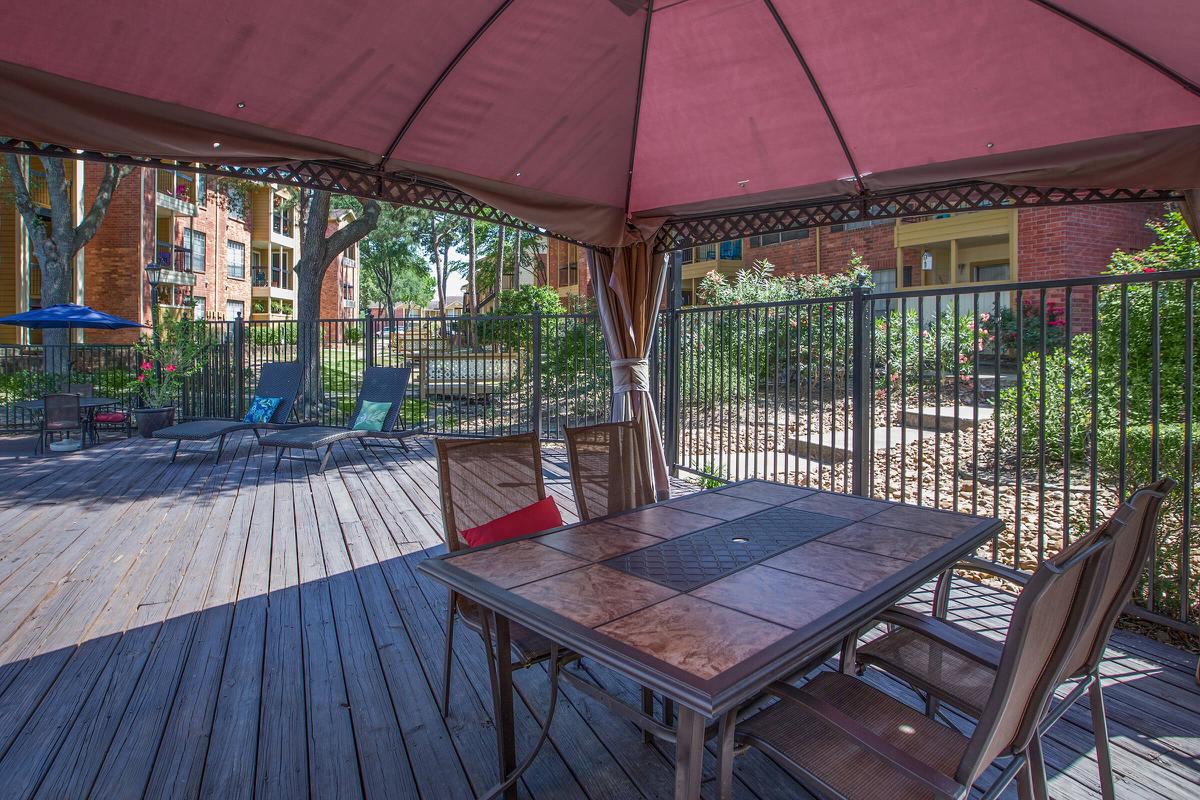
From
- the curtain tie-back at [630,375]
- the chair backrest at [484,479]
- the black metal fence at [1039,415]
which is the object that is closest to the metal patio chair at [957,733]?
the chair backrest at [484,479]

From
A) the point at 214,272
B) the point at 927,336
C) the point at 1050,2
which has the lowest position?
the point at 927,336

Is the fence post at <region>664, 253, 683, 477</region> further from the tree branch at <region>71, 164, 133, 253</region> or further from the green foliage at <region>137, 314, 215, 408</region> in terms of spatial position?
the tree branch at <region>71, 164, 133, 253</region>

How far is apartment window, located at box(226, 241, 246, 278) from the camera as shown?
25.2 meters

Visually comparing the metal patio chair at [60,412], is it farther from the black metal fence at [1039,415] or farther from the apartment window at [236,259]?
the apartment window at [236,259]

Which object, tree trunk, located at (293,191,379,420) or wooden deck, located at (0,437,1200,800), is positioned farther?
tree trunk, located at (293,191,379,420)

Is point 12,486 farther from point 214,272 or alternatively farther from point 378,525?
point 214,272

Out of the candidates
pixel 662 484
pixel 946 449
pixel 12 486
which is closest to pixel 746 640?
pixel 662 484

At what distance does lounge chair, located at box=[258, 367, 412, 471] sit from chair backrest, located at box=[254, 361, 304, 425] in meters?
0.37

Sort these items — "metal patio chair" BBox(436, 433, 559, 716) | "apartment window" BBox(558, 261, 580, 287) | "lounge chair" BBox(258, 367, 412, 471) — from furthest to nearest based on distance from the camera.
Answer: "apartment window" BBox(558, 261, 580, 287)
"lounge chair" BBox(258, 367, 412, 471)
"metal patio chair" BBox(436, 433, 559, 716)

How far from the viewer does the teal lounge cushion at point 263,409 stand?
7.87 meters

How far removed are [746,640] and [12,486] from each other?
7194mm

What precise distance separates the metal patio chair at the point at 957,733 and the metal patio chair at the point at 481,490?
0.87 meters

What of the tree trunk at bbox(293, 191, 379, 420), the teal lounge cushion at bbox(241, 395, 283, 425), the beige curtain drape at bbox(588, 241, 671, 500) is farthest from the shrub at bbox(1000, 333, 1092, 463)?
the tree trunk at bbox(293, 191, 379, 420)

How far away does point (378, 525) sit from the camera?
187 inches
